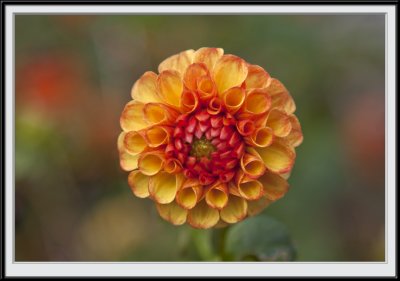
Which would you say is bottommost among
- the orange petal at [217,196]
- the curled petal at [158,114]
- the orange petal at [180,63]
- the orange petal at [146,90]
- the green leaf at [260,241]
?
the green leaf at [260,241]

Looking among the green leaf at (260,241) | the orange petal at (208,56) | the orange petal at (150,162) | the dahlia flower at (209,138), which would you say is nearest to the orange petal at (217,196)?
the dahlia flower at (209,138)

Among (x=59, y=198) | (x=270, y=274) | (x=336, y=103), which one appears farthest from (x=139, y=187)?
(x=336, y=103)

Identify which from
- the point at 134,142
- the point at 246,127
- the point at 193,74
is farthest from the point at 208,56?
the point at 134,142

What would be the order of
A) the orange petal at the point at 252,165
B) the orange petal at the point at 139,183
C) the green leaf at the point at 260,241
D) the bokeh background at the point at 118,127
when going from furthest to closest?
the bokeh background at the point at 118,127 → the green leaf at the point at 260,241 → the orange petal at the point at 139,183 → the orange petal at the point at 252,165

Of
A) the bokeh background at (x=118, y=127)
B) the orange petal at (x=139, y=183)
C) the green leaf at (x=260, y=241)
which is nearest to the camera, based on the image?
the orange petal at (x=139, y=183)

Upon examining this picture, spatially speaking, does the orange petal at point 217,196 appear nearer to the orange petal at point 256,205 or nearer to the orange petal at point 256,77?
the orange petal at point 256,205
